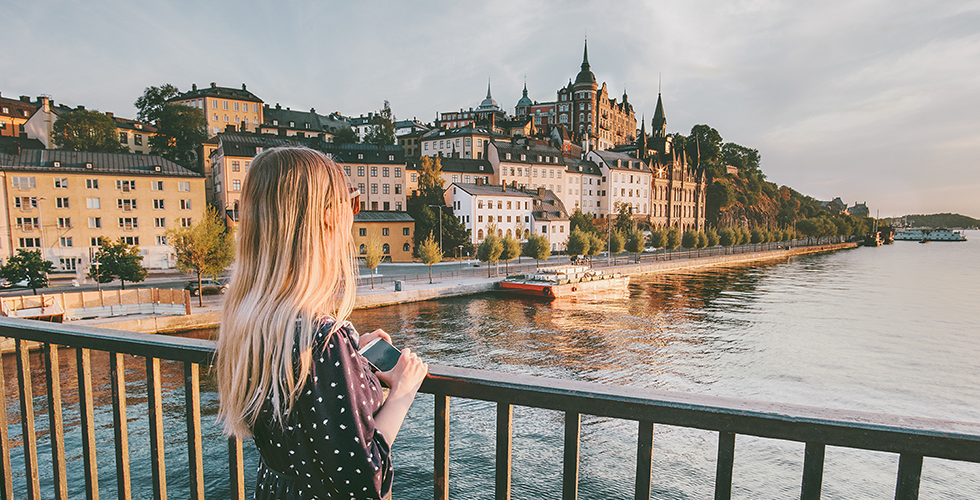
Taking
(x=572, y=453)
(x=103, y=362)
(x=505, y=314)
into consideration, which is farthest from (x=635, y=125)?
(x=572, y=453)

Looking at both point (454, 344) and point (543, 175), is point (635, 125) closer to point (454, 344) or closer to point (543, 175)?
point (543, 175)

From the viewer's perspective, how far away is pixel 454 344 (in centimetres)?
2516

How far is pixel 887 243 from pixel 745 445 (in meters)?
173

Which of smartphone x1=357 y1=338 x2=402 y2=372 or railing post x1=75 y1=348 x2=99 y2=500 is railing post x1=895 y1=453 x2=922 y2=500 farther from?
railing post x1=75 y1=348 x2=99 y2=500

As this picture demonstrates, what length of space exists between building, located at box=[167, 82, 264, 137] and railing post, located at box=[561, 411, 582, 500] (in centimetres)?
8118

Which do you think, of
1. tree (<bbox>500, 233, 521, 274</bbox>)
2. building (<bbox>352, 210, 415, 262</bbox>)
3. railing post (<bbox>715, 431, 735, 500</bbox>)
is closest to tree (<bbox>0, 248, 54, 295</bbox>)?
building (<bbox>352, 210, 415, 262</bbox>)

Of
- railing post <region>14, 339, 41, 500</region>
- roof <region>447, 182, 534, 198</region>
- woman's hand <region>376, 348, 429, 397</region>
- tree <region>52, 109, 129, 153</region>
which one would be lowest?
railing post <region>14, 339, 41, 500</region>

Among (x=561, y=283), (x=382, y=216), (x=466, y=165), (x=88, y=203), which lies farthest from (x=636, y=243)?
(x=88, y=203)

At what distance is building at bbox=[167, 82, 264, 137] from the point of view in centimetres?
7544

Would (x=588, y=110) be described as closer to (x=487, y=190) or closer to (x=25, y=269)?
(x=487, y=190)

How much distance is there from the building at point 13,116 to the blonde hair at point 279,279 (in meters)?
80.2

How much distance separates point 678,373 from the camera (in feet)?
70.6

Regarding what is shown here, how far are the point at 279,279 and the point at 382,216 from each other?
54390mm

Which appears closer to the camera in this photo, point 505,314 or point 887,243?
point 505,314
